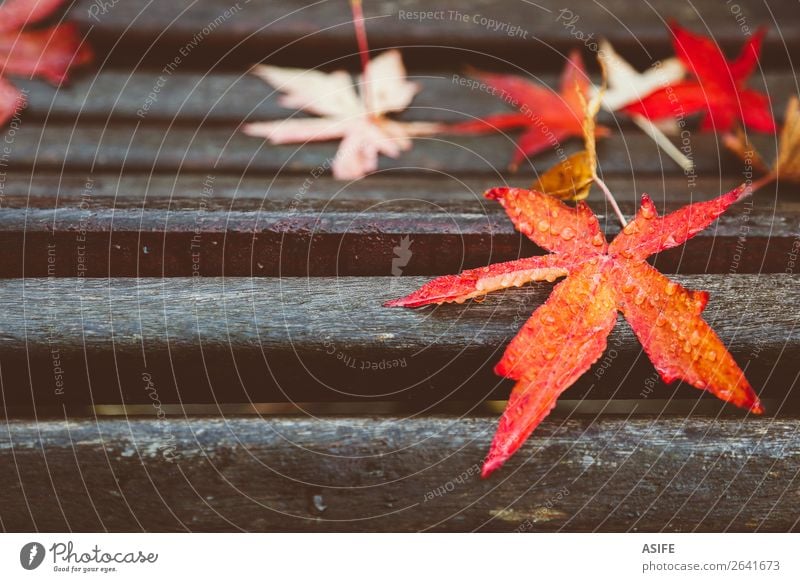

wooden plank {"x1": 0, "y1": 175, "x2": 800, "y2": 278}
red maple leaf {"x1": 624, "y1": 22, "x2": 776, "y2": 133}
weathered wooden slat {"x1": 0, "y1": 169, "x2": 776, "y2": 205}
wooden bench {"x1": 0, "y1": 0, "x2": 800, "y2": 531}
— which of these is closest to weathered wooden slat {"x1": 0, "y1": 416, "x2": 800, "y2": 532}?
wooden bench {"x1": 0, "y1": 0, "x2": 800, "y2": 531}

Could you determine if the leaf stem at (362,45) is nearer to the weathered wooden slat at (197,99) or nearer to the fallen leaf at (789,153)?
the weathered wooden slat at (197,99)

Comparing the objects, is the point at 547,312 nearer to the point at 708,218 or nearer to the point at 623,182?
the point at 708,218

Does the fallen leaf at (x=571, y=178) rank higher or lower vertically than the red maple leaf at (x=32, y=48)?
lower

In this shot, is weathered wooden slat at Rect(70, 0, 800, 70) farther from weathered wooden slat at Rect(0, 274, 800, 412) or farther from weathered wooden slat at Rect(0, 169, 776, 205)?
weathered wooden slat at Rect(0, 274, 800, 412)

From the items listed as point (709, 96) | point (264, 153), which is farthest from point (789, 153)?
point (264, 153)

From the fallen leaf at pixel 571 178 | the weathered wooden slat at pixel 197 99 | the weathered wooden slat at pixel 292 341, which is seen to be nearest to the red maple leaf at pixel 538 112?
the weathered wooden slat at pixel 197 99
